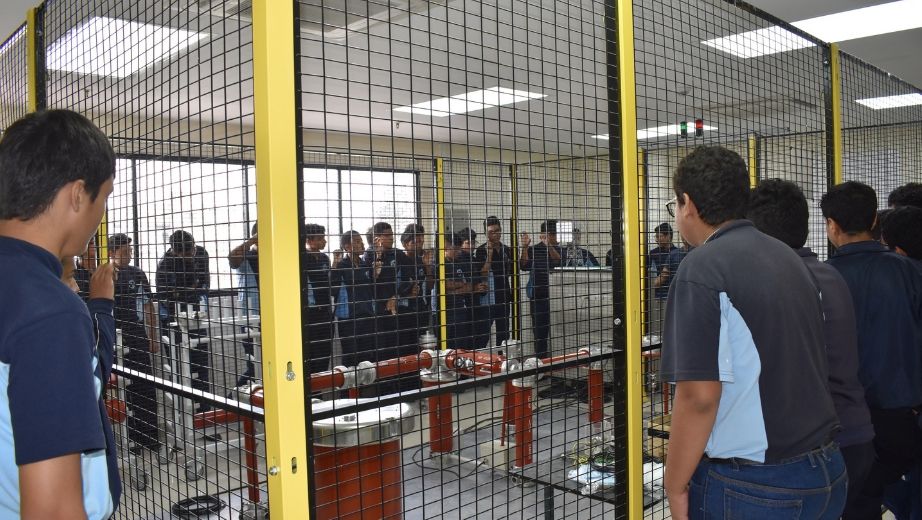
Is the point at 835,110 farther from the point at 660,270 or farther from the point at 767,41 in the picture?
the point at 767,41

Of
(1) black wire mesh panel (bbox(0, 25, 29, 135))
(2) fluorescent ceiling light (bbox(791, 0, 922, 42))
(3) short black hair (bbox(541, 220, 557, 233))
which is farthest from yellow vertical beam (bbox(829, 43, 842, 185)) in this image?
(1) black wire mesh panel (bbox(0, 25, 29, 135))

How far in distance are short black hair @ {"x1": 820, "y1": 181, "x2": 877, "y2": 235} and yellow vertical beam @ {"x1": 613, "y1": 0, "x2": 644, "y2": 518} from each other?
0.96 metres

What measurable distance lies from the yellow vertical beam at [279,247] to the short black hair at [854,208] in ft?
7.23

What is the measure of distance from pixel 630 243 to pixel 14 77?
8.99 feet

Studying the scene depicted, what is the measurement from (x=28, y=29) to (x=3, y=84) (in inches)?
29.9

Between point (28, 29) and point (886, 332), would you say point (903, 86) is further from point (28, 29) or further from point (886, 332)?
point (28, 29)

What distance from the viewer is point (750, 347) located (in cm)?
159

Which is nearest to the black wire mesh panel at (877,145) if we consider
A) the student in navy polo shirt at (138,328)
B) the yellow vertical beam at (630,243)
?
the yellow vertical beam at (630,243)

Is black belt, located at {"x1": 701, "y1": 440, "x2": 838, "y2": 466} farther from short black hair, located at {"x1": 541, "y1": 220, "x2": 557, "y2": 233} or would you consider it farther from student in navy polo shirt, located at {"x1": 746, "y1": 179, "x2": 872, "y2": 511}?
short black hair, located at {"x1": 541, "y1": 220, "x2": 557, "y2": 233}

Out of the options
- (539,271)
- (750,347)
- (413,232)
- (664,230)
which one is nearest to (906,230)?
(664,230)

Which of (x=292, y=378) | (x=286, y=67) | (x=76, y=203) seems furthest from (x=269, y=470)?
(x=286, y=67)

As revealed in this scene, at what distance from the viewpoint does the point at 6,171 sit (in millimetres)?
1043

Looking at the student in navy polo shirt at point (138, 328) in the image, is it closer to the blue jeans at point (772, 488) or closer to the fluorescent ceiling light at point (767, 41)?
the blue jeans at point (772, 488)

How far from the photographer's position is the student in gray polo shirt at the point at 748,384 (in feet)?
5.19
